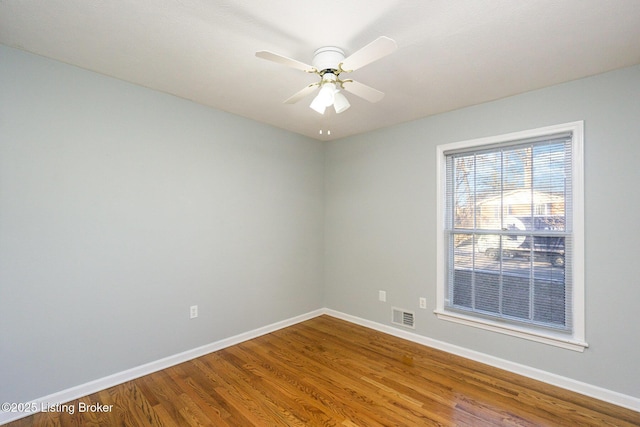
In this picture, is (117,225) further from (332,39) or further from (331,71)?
(332,39)

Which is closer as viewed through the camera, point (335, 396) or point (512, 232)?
point (335, 396)

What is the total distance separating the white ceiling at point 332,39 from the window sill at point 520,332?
2169mm

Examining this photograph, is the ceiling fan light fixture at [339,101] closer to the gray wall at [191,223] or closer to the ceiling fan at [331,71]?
the ceiling fan at [331,71]

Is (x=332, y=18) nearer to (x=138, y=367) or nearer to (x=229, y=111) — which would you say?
(x=229, y=111)

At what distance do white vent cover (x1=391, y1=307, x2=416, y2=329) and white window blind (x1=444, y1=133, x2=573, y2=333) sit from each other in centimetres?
44

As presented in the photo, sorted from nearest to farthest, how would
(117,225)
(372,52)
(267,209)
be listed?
1. (372,52)
2. (117,225)
3. (267,209)

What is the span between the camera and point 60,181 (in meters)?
2.23

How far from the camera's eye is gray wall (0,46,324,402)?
6.82 ft

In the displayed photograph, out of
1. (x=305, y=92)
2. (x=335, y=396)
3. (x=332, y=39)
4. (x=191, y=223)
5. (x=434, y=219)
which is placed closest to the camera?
(x=332, y=39)

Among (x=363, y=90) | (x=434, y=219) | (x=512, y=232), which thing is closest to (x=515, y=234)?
(x=512, y=232)

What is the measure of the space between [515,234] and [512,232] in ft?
0.10

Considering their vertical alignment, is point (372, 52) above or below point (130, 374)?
above

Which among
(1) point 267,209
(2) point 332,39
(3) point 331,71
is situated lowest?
(1) point 267,209

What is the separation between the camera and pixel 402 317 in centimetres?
350
